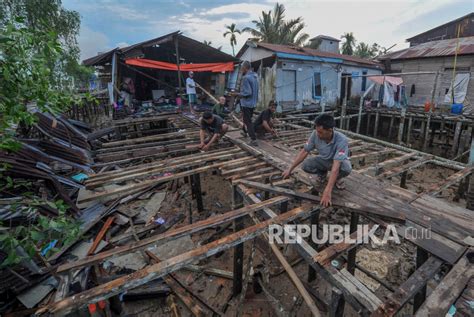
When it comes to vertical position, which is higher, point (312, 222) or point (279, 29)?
point (279, 29)

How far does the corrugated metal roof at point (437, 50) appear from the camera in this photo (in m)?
14.2

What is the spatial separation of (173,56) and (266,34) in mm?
11215

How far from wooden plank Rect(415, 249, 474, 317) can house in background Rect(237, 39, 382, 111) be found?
40.8ft

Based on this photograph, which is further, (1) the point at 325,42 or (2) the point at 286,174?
(1) the point at 325,42

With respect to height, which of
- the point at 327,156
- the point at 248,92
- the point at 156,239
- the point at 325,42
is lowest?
the point at 156,239

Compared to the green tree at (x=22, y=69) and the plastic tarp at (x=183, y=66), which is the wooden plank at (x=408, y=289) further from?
the plastic tarp at (x=183, y=66)

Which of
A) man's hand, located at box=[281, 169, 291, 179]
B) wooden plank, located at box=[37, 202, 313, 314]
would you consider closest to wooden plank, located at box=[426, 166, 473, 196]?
man's hand, located at box=[281, 169, 291, 179]

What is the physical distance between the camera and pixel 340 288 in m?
1.95

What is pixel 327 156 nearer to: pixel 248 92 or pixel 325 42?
pixel 248 92

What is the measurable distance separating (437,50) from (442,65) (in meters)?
1.39

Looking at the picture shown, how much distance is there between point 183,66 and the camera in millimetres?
12867

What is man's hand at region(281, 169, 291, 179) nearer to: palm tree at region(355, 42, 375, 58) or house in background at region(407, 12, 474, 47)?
house in background at region(407, 12, 474, 47)

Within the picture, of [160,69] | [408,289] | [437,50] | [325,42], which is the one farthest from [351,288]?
[325,42]

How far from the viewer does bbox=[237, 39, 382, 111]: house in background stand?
13727 mm
